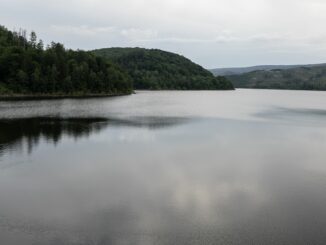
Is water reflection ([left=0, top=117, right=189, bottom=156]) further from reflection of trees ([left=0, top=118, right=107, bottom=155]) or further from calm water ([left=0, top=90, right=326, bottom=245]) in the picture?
calm water ([left=0, top=90, right=326, bottom=245])

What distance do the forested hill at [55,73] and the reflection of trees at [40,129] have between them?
64.2 m

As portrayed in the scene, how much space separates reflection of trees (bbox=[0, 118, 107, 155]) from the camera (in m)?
34.2

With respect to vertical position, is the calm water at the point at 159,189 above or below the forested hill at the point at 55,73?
below

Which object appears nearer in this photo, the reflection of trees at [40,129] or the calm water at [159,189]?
the calm water at [159,189]

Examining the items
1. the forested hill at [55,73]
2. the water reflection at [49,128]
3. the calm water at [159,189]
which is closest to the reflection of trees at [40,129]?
the water reflection at [49,128]

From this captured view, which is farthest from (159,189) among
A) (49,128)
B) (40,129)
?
(49,128)

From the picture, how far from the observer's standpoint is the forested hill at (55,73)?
11262cm

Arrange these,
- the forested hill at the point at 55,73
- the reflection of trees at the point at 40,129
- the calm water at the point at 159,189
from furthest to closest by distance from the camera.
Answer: the forested hill at the point at 55,73, the reflection of trees at the point at 40,129, the calm water at the point at 159,189

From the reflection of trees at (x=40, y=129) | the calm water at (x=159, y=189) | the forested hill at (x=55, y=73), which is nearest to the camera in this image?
the calm water at (x=159, y=189)

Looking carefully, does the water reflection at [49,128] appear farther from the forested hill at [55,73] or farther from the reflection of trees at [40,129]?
the forested hill at [55,73]

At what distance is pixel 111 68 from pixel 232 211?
127 m

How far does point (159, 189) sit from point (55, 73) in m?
105

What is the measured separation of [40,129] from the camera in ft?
141

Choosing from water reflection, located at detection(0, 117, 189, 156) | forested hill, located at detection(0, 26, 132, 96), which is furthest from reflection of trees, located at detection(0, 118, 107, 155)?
forested hill, located at detection(0, 26, 132, 96)
